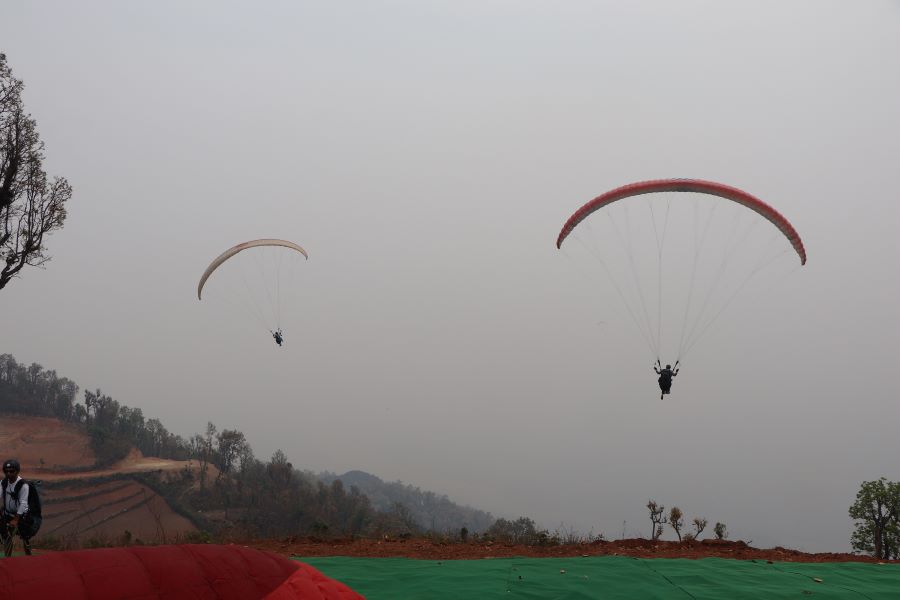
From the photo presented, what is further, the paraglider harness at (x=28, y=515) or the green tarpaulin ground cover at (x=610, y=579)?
the paraglider harness at (x=28, y=515)

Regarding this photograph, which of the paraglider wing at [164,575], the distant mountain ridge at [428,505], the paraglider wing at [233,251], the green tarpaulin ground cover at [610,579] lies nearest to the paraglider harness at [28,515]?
the green tarpaulin ground cover at [610,579]

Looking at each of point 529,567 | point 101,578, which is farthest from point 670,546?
point 101,578

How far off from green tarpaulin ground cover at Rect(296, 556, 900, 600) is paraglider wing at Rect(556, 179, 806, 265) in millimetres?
8493

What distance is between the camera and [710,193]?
643 inches

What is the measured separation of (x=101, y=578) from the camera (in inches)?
171

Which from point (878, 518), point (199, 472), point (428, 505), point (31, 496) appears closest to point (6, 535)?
point (31, 496)

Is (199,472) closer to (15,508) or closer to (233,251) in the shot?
(233,251)

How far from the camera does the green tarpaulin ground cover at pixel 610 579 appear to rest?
32.2ft

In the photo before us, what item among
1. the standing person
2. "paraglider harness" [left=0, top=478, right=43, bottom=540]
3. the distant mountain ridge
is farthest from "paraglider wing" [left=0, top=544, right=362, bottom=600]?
the distant mountain ridge

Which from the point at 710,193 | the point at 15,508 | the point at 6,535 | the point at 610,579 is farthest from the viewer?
the point at 710,193

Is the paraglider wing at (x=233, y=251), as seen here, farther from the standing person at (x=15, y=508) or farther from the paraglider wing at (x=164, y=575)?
the paraglider wing at (x=164, y=575)

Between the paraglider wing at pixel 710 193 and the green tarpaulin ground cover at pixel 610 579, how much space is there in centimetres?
849

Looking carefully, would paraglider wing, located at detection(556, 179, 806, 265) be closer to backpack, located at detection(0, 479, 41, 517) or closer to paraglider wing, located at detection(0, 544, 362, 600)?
paraglider wing, located at detection(0, 544, 362, 600)

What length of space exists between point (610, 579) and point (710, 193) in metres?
10.7
